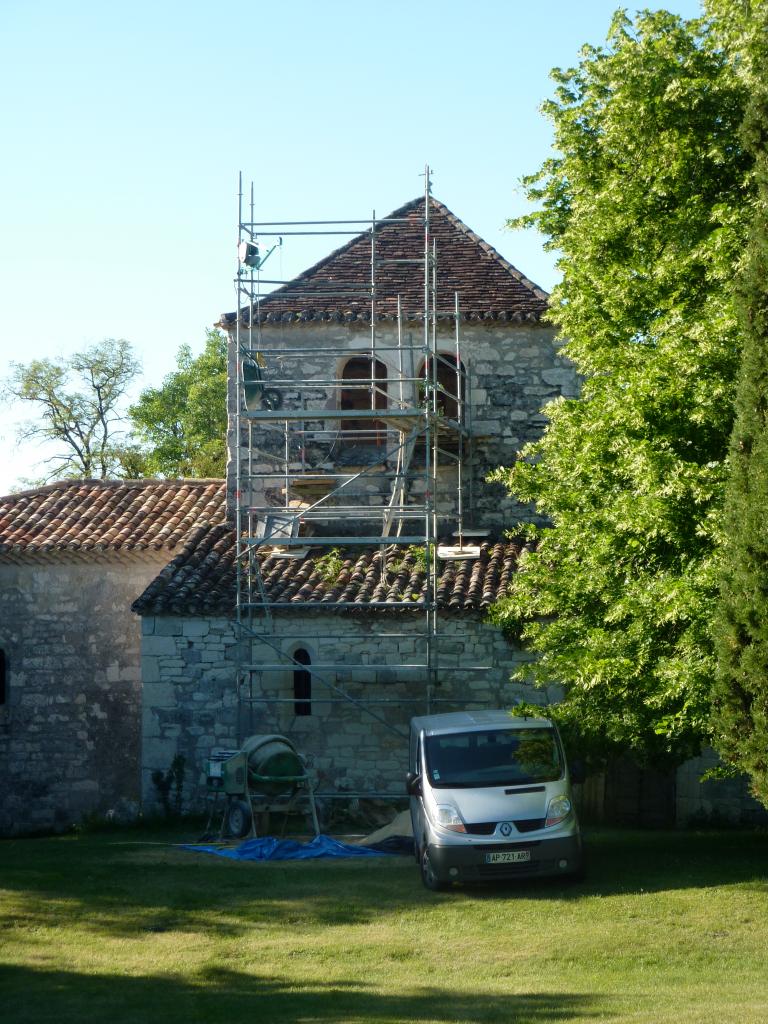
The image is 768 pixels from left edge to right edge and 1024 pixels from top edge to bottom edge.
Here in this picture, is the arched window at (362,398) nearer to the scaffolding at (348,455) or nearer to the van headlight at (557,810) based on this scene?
the scaffolding at (348,455)

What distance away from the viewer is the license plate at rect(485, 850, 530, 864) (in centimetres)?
1305

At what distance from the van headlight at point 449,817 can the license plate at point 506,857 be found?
0.39 m

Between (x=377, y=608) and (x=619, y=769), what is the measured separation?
4.58 m

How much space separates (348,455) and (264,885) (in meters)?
9.08

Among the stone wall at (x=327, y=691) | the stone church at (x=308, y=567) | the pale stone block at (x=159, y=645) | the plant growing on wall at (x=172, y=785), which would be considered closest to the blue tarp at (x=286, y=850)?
the stone church at (x=308, y=567)

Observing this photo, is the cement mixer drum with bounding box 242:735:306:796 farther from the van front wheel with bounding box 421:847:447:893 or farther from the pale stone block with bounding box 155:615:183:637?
the van front wheel with bounding box 421:847:447:893

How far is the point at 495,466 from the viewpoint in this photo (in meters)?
21.0

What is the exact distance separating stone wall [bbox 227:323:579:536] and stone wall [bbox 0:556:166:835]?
3.17 metres

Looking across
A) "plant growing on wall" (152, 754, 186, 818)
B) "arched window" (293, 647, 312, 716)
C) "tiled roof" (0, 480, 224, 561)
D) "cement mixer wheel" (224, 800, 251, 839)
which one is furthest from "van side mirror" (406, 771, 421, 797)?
"tiled roof" (0, 480, 224, 561)

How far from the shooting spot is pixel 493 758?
13.9m

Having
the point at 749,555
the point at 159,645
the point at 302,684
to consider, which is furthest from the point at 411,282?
the point at 749,555

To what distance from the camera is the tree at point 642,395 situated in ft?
42.9

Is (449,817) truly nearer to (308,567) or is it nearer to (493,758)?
(493,758)

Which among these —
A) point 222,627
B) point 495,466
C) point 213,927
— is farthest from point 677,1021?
point 495,466
